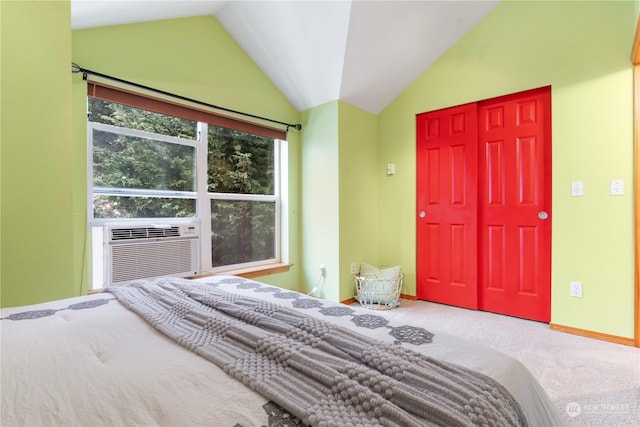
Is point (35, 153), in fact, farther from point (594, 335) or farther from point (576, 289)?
point (594, 335)

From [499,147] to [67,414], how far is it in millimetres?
3306

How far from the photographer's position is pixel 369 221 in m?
3.53

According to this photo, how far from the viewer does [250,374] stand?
71cm

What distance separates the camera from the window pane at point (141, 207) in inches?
88.4

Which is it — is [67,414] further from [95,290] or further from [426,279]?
[426,279]

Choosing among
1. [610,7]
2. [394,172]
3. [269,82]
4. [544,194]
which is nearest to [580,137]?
[544,194]

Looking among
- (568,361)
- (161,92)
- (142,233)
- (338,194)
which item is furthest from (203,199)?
(568,361)

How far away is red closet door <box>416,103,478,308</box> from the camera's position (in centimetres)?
300

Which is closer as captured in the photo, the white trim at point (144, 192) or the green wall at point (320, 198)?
the white trim at point (144, 192)

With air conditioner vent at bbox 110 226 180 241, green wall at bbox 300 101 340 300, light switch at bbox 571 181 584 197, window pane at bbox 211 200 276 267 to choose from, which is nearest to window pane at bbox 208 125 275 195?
window pane at bbox 211 200 276 267

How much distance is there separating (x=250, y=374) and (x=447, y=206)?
2.88 meters

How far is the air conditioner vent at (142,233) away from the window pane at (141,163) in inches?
13.3

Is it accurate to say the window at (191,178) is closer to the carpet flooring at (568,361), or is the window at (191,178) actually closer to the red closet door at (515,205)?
the carpet flooring at (568,361)

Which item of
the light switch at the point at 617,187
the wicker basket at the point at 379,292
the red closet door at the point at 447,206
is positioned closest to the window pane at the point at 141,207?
the wicker basket at the point at 379,292
